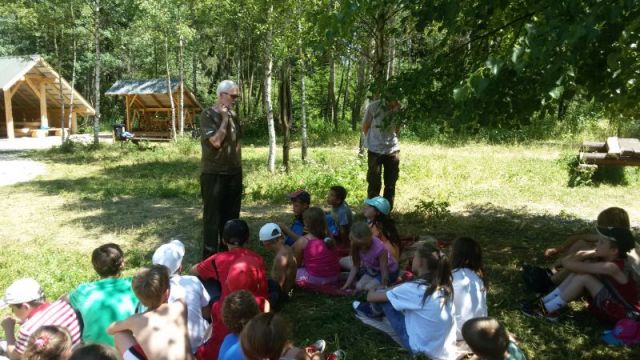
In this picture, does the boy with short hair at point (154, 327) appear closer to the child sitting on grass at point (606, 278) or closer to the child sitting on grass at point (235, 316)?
the child sitting on grass at point (235, 316)

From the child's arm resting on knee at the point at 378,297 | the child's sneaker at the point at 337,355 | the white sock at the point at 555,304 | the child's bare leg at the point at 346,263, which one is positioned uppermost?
the child's arm resting on knee at the point at 378,297

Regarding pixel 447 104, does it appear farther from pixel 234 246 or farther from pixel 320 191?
pixel 320 191

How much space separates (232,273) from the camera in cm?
358

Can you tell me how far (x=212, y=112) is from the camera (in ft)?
15.7

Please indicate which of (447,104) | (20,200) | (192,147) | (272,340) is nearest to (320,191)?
(447,104)

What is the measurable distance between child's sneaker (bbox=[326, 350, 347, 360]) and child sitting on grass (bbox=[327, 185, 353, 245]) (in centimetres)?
201

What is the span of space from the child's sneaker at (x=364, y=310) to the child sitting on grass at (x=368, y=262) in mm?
→ 321

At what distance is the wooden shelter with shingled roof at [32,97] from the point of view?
2356 centimetres

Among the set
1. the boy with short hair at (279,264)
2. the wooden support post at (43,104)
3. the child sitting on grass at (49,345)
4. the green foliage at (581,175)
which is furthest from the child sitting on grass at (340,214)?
the wooden support post at (43,104)

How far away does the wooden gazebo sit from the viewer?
25250 mm

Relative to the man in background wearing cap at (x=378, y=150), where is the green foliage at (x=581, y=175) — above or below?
below

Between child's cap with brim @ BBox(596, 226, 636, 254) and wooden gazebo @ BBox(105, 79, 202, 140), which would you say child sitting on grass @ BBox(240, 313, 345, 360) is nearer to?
child's cap with brim @ BBox(596, 226, 636, 254)

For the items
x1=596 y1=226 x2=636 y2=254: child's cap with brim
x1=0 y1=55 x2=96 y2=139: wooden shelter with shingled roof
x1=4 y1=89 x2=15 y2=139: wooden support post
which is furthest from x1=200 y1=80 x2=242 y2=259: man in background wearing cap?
x1=4 y1=89 x2=15 y2=139: wooden support post

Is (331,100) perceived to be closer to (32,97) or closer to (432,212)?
(32,97)
